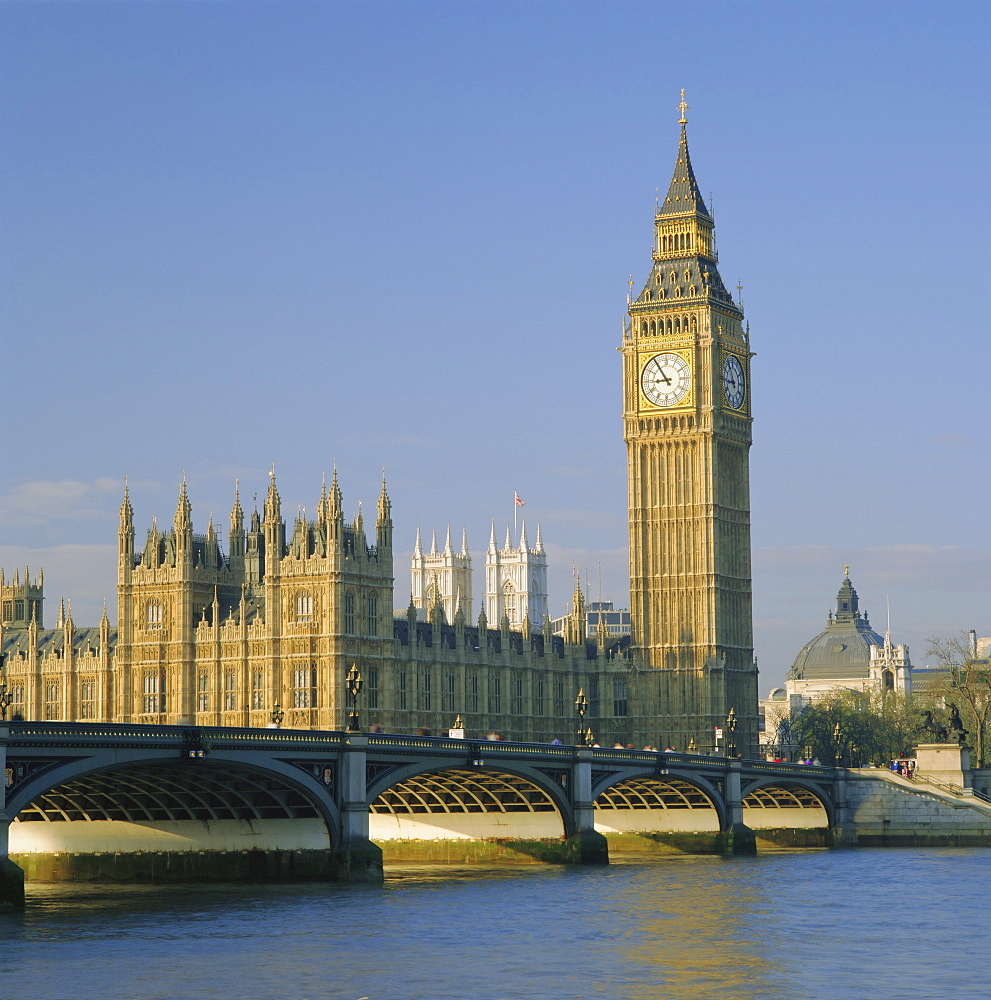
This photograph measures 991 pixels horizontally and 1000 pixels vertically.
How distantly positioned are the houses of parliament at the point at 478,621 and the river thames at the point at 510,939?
41.4 meters

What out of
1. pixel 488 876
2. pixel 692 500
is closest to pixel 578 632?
pixel 692 500

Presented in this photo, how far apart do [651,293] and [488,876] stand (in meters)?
74.9

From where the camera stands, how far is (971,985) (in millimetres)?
44625

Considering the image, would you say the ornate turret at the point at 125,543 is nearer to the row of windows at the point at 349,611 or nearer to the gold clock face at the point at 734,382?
the row of windows at the point at 349,611

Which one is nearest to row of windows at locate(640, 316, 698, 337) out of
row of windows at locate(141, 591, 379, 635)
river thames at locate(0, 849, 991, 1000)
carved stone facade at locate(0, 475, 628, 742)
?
carved stone facade at locate(0, 475, 628, 742)

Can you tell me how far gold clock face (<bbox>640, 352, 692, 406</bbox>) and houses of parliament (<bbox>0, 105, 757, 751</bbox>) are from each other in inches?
5.5

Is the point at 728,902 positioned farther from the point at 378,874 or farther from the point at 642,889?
the point at 378,874

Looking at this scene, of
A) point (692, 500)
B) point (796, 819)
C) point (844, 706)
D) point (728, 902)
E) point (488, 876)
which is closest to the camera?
point (728, 902)

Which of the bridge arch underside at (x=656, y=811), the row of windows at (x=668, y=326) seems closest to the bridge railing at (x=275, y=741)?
the bridge arch underside at (x=656, y=811)

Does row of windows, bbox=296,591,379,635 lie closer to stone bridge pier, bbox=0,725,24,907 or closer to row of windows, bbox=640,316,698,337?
row of windows, bbox=640,316,698,337

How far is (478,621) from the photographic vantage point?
424 ft

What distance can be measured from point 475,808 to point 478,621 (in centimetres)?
4848

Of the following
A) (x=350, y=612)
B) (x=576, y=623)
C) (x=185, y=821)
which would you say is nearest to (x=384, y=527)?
(x=350, y=612)

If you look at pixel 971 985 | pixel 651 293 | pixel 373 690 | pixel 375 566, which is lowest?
pixel 971 985
